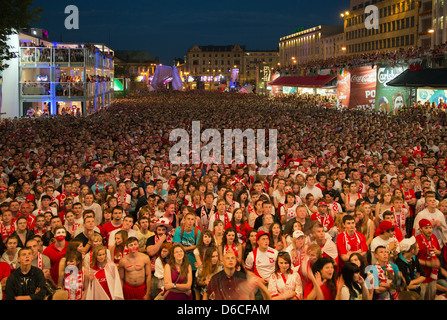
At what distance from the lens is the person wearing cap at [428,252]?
6633 millimetres

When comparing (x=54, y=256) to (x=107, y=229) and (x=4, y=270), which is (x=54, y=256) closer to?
(x=4, y=270)

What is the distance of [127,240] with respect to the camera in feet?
20.5

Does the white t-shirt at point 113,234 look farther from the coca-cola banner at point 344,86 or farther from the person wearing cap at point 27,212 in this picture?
the coca-cola banner at point 344,86

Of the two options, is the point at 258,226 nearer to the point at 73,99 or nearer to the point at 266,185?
the point at 266,185

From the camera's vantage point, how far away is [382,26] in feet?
219

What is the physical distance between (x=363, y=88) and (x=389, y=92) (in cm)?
291

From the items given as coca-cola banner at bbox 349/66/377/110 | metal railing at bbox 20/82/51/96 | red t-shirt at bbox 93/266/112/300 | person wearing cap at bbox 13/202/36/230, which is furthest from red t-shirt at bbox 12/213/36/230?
metal railing at bbox 20/82/51/96

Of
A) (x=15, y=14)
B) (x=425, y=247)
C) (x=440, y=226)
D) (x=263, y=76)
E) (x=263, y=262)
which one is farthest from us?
(x=263, y=76)

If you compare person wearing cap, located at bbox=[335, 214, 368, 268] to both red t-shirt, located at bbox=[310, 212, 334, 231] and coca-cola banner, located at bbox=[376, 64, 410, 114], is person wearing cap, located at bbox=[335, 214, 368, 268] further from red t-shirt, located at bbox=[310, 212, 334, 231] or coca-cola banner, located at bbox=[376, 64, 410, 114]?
coca-cola banner, located at bbox=[376, 64, 410, 114]

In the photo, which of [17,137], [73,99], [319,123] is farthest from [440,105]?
[73,99]

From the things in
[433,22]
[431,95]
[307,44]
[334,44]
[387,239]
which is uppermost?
[307,44]

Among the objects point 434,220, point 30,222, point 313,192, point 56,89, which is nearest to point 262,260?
point 434,220

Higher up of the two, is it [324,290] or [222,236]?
[222,236]

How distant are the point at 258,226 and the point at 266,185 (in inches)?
137
